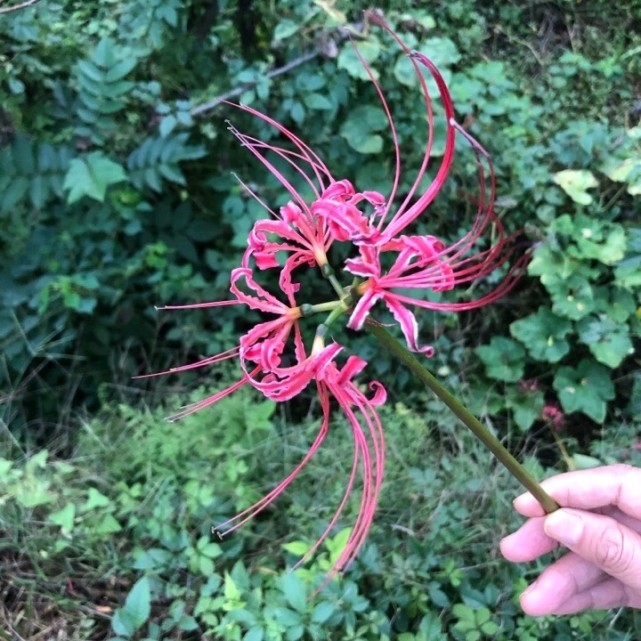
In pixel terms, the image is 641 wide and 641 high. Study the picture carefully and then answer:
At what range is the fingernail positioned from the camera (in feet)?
3.18

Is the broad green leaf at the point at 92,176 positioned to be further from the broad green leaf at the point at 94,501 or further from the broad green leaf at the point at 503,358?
the broad green leaf at the point at 503,358

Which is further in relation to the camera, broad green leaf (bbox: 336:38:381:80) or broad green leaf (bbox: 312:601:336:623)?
broad green leaf (bbox: 336:38:381:80)

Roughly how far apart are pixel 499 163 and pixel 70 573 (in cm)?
135

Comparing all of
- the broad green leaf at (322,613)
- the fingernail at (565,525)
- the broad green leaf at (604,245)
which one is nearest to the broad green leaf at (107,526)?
the broad green leaf at (322,613)

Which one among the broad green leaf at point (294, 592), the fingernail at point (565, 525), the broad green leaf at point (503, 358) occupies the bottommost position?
the broad green leaf at point (503, 358)

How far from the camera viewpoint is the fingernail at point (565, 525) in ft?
3.18

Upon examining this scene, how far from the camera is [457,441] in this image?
162 centimetres

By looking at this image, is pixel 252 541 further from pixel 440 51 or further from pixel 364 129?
pixel 440 51

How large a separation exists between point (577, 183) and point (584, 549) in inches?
40.4

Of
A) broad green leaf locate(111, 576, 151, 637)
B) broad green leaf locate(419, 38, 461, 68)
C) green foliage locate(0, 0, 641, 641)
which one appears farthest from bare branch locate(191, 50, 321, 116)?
broad green leaf locate(111, 576, 151, 637)

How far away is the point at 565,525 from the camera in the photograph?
972mm

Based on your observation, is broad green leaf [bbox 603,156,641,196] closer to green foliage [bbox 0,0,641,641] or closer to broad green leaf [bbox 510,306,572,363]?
green foliage [bbox 0,0,641,641]

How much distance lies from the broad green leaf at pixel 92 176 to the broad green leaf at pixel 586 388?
43.4 inches

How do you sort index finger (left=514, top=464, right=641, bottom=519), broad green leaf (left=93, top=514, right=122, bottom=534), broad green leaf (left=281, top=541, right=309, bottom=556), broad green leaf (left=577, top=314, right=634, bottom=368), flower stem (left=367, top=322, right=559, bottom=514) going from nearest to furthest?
1. flower stem (left=367, top=322, right=559, bottom=514)
2. index finger (left=514, top=464, right=641, bottom=519)
3. broad green leaf (left=281, top=541, right=309, bottom=556)
4. broad green leaf (left=93, top=514, right=122, bottom=534)
5. broad green leaf (left=577, top=314, right=634, bottom=368)
